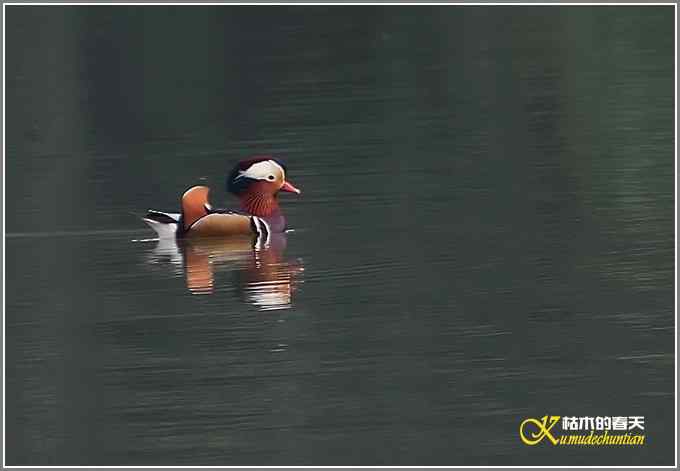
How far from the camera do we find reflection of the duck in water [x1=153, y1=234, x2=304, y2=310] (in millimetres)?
11626

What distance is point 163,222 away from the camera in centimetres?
1351

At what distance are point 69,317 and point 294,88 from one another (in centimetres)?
1256

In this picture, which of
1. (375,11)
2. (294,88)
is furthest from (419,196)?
(375,11)

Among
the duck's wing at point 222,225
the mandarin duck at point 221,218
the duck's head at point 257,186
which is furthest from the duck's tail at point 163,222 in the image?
the duck's head at point 257,186

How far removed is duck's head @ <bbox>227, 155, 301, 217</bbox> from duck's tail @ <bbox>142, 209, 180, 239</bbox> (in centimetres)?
55

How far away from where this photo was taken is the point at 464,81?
23.1 meters

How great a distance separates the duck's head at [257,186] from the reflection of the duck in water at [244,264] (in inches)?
14.2

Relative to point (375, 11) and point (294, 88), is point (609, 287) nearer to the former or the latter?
point (294, 88)

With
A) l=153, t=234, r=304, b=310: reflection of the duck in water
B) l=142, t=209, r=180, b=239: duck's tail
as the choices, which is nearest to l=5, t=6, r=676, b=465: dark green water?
l=153, t=234, r=304, b=310: reflection of the duck in water

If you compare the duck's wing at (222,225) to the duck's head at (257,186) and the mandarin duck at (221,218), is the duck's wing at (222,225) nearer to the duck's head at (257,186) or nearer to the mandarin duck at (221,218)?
the mandarin duck at (221,218)

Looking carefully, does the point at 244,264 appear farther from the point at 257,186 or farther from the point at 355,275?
the point at 257,186

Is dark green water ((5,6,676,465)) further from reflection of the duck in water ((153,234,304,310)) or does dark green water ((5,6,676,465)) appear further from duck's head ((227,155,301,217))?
duck's head ((227,155,301,217))

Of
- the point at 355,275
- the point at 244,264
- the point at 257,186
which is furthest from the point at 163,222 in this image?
the point at 355,275

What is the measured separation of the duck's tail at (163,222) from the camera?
13.5 m
